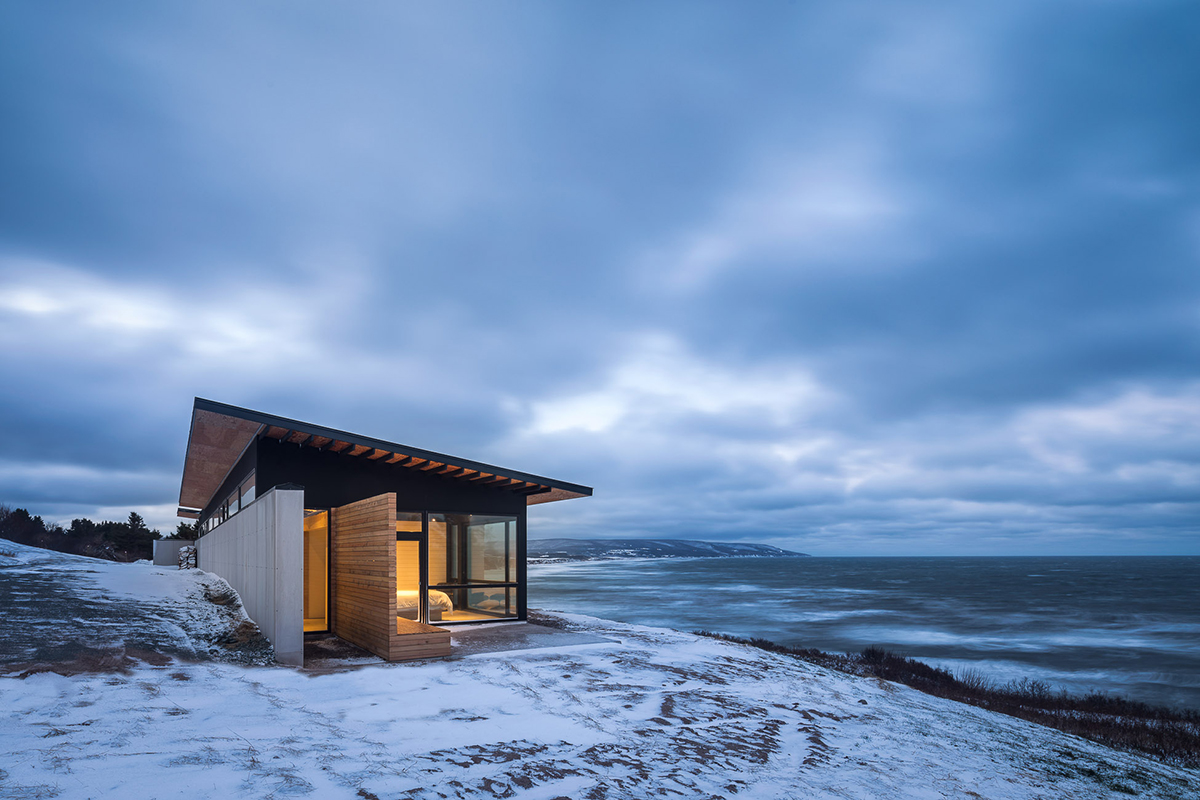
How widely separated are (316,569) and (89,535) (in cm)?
3757

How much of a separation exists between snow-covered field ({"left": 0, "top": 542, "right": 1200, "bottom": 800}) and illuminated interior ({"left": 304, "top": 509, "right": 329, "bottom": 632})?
2.93 m

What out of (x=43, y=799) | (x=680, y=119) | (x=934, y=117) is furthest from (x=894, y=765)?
(x=934, y=117)

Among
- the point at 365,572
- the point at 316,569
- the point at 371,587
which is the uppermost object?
the point at 365,572

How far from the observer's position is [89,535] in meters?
39.4

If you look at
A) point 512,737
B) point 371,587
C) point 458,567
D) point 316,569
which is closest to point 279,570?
point 371,587

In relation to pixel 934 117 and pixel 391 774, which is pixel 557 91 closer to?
pixel 934 117

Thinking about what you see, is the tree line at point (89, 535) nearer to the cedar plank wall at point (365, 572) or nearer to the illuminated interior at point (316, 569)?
the illuminated interior at point (316, 569)

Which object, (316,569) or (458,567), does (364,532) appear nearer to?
(458,567)

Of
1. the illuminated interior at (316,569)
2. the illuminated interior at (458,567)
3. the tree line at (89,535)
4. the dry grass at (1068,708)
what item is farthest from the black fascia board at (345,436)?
the tree line at (89,535)

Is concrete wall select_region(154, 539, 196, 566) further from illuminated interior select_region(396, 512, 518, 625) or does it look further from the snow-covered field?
the snow-covered field

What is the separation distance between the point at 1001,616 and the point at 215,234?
38766mm

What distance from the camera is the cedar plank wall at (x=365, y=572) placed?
827cm

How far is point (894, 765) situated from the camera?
222 inches

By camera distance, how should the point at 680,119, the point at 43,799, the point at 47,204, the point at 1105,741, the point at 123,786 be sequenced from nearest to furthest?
the point at 43,799 → the point at 123,786 → the point at 1105,741 → the point at 47,204 → the point at 680,119
